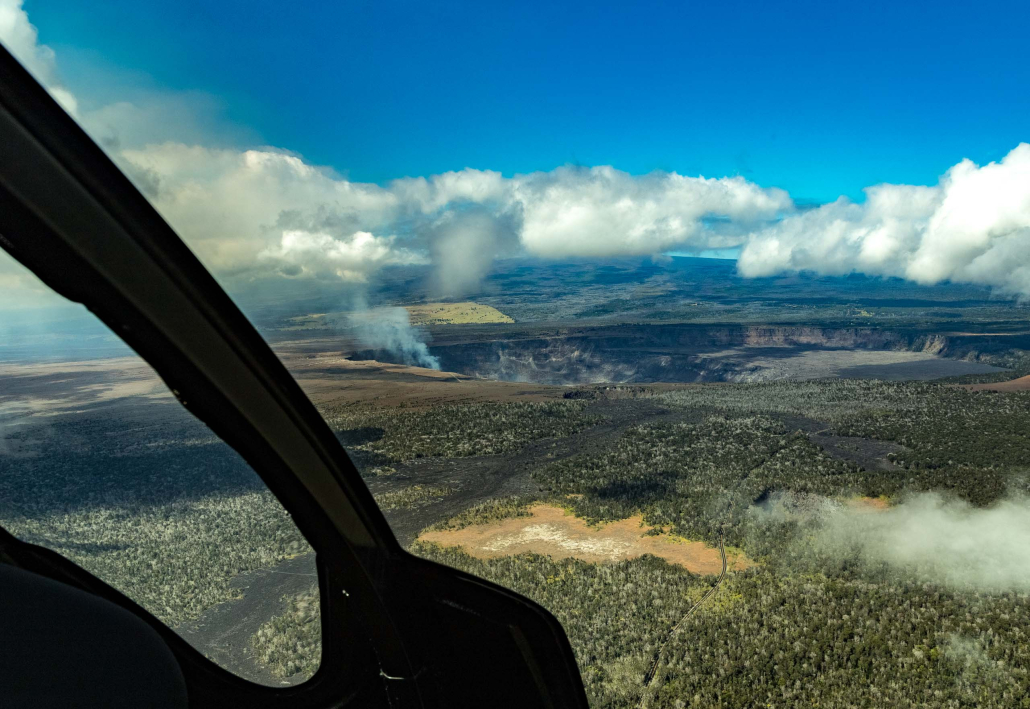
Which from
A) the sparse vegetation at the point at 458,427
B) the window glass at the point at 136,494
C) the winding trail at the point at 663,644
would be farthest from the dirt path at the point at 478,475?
the window glass at the point at 136,494

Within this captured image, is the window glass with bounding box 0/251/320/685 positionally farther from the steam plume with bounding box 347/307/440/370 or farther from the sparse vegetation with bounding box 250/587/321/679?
the steam plume with bounding box 347/307/440/370

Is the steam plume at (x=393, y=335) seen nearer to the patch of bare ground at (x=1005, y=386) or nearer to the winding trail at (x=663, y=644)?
the patch of bare ground at (x=1005, y=386)

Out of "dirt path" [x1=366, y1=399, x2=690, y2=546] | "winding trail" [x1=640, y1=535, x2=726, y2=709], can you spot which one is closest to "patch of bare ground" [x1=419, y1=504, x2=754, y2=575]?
"winding trail" [x1=640, y1=535, x2=726, y2=709]

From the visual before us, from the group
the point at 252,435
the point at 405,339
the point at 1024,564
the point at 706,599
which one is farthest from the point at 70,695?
the point at 405,339

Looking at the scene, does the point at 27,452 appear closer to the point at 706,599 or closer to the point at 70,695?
the point at 70,695

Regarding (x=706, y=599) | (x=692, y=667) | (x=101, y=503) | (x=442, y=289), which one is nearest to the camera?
(x=101, y=503)

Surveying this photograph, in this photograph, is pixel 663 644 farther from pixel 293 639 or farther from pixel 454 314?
pixel 454 314
